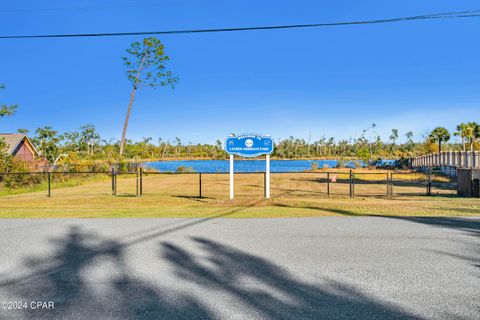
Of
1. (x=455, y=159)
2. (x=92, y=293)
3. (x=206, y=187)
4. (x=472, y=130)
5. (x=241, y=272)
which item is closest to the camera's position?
(x=92, y=293)

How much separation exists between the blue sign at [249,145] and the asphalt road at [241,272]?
7.16 m

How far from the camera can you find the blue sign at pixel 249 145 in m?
15.9

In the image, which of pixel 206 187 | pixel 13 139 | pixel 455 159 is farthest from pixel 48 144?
pixel 455 159

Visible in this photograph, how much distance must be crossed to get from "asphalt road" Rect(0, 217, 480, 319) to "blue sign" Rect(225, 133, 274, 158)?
716 cm

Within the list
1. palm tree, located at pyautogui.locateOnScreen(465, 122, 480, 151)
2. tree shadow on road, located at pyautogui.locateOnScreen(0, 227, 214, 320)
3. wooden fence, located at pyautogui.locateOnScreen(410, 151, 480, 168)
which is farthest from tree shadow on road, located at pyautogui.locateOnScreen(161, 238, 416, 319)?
palm tree, located at pyautogui.locateOnScreen(465, 122, 480, 151)

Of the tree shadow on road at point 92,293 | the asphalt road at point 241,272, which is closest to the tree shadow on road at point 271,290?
the asphalt road at point 241,272

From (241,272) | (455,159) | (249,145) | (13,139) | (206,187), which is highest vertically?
(13,139)

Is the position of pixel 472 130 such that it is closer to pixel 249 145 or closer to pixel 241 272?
pixel 249 145

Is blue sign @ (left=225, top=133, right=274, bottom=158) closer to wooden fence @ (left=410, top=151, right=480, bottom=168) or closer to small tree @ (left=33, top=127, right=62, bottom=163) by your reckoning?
wooden fence @ (left=410, top=151, right=480, bottom=168)

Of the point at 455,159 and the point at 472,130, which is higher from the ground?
the point at 472,130

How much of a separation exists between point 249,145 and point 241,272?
10.9 meters

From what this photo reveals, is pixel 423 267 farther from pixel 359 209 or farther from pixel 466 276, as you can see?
pixel 359 209

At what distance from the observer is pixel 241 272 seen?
17.3 ft

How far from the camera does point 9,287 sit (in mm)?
4684
